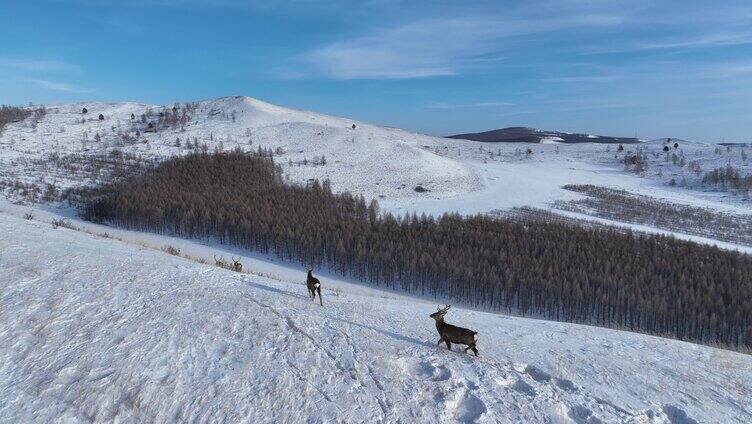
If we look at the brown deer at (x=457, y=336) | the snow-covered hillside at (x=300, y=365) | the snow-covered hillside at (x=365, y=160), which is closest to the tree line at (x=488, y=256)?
the snow-covered hillside at (x=365, y=160)

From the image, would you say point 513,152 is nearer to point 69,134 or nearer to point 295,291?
point 69,134

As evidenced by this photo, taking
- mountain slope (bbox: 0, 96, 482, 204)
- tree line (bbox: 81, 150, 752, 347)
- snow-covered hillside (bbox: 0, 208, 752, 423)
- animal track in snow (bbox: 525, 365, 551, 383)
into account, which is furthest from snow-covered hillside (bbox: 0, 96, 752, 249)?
animal track in snow (bbox: 525, 365, 551, 383)

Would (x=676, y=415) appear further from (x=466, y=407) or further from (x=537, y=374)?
(x=466, y=407)

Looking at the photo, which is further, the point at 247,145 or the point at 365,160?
the point at 247,145

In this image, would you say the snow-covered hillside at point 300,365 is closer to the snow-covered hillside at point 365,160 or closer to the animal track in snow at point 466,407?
the animal track in snow at point 466,407

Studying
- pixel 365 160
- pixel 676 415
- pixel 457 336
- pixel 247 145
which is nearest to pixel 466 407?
pixel 457 336

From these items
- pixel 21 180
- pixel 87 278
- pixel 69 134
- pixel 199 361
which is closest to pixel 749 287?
pixel 199 361
